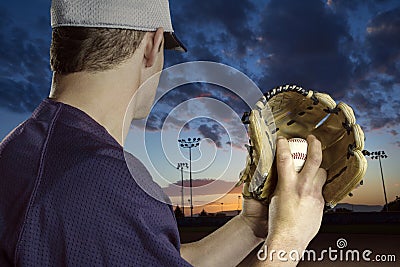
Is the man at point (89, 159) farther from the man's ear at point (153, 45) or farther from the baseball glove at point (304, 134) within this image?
the baseball glove at point (304, 134)

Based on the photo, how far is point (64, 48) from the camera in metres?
1.12

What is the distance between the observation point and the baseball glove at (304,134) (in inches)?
65.7

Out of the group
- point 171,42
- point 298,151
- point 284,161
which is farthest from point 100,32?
point 298,151

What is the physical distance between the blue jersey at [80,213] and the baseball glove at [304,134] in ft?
2.42

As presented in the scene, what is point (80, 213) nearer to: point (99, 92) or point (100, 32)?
point (99, 92)

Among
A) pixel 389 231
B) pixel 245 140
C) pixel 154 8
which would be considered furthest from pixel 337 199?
pixel 389 231

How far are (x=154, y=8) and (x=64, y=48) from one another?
20cm

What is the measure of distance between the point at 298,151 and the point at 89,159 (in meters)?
0.88

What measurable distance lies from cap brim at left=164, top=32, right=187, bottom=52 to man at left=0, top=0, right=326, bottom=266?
13 millimetres

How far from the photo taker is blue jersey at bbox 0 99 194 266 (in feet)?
3.05

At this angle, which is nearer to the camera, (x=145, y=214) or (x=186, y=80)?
(x=145, y=214)

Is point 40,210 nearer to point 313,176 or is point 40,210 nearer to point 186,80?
point 186,80

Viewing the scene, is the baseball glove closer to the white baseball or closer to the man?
the white baseball

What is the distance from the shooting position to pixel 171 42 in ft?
4.42
